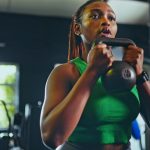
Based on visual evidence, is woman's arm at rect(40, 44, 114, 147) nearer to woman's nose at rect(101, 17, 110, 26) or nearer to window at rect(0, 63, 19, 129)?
woman's nose at rect(101, 17, 110, 26)

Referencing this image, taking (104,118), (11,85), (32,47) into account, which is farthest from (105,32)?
(32,47)

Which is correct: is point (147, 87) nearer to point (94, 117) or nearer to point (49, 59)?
point (94, 117)

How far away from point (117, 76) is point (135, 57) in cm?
4

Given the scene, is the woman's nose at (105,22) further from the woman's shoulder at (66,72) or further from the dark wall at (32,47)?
the dark wall at (32,47)

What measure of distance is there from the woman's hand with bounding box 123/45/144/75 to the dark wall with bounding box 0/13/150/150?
2.42 meters

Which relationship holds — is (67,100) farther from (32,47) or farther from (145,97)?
(32,47)

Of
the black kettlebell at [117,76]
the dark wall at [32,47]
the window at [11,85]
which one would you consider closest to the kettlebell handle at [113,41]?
the black kettlebell at [117,76]

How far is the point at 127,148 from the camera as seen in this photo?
17.4 inches

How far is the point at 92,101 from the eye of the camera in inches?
16.5

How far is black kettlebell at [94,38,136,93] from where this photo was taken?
40 centimetres

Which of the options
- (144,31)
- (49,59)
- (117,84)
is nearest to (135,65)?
(117,84)

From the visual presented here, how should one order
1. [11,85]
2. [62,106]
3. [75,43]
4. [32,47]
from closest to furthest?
[62,106]
[75,43]
[11,85]
[32,47]

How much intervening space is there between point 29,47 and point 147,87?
260 cm

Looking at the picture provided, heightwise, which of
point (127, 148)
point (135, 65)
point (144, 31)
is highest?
point (144, 31)
